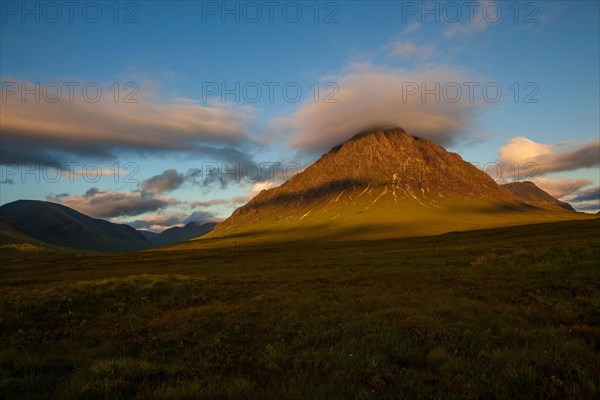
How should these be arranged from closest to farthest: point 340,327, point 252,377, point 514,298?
point 252,377
point 340,327
point 514,298

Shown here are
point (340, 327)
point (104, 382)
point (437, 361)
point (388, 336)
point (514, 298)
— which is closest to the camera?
point (104, 382)

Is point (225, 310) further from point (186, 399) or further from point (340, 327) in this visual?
point (186, 399)

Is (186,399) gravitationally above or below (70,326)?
above

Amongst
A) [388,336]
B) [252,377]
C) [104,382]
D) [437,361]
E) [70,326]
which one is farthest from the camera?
[70,326]

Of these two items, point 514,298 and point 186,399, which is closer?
point 186,399

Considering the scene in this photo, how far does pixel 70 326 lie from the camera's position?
14898 millimetres

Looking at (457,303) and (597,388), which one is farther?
(457,303)

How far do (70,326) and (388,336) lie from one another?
46.4 ft

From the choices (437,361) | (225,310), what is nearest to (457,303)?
(437,361)

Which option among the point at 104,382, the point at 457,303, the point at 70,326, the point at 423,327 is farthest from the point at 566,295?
the point at 70,326

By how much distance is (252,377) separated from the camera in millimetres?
7883

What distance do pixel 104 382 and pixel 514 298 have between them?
17.6 m

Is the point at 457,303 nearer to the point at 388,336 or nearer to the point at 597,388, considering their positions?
the point at 388,336

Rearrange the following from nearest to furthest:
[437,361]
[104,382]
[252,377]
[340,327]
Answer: [104,382]
[252,377]
[437,361]
[340,327]
